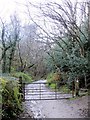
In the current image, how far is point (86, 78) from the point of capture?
37.0ft

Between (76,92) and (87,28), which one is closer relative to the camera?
(76,92)

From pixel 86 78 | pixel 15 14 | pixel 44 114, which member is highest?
pixel 15 14

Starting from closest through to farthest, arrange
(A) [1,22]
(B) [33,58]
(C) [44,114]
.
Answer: (C) [44,114]
(A) [1,22]
(B) [33,58]

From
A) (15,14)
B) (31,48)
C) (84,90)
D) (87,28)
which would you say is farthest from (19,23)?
(84,90)

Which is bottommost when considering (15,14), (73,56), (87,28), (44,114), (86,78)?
(44,114)

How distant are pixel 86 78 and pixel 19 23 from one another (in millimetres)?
7938

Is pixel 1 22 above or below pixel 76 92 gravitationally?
above

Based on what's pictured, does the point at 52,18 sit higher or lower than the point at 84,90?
higher

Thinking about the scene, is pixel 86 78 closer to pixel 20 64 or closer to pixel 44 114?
pixel 44 114

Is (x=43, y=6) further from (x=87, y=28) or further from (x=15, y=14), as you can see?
(x=15, y=14)

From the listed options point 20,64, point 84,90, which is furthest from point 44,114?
point 20,64

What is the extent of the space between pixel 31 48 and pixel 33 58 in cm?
103

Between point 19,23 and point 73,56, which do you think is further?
point 19,23

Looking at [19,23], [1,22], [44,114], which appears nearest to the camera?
[44,114]
